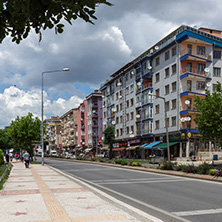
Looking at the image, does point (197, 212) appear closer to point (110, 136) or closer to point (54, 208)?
point (54, 208)

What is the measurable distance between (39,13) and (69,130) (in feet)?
397

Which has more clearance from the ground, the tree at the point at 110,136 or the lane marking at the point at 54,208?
the tree at the point at 110,136

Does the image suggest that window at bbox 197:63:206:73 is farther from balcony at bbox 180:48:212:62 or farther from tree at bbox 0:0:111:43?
tree at bbox 0:0:111:43

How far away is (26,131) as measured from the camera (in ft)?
169

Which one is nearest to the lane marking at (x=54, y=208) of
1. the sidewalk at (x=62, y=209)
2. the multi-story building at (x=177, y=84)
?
the sidewalk at (x=62, y=209)

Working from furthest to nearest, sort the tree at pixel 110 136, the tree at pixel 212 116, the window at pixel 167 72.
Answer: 1. the tree at pixel 110 136
2. the window at pixel 167 72
3. the tree at pixel 212 116

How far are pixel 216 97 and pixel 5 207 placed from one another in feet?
85.7

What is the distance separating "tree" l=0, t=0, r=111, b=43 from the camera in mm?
3459

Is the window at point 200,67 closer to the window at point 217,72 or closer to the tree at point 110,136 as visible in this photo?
the window at point 217,72

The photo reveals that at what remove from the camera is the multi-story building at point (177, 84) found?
46219 mm

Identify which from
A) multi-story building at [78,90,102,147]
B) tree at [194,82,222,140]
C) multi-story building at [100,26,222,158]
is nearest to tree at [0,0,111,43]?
tree at [194,82,222,140]

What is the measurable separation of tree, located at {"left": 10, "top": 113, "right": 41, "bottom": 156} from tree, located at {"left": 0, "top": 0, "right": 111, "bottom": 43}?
48.2 metres

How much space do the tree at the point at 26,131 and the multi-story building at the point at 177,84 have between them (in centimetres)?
1824

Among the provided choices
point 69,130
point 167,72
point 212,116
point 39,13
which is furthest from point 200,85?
point 69,130
